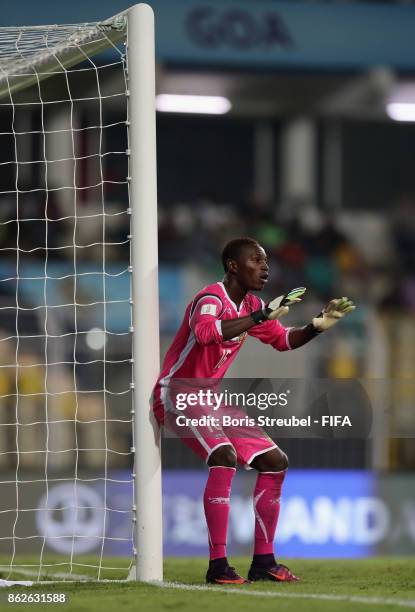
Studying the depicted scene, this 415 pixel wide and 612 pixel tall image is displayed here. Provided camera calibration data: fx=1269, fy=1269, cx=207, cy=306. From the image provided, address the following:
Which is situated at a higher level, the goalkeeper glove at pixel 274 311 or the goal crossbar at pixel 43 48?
the goal crossbar at pixel 43 48

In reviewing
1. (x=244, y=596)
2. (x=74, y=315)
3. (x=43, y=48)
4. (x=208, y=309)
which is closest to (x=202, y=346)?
(x=208, y=309)

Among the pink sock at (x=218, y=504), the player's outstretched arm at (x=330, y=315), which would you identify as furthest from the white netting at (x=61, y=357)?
the player's outstretched arm at (x=330, y=315)

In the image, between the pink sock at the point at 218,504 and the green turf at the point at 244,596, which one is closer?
the green turf at the point at 244,596

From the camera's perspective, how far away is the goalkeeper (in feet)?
19.3

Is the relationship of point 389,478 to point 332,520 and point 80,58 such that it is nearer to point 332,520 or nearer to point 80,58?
point 332,520

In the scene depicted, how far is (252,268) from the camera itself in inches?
237

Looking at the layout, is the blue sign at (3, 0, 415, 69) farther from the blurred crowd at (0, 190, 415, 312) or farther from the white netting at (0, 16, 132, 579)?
the blurred crowd at (0, 190, 415, 312)

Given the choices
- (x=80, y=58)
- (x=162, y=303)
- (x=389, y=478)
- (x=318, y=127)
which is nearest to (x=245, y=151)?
(x=318, y=127)

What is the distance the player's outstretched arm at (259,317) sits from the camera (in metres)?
5.69

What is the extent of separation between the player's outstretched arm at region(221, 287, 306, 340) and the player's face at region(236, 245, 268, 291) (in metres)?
0.29

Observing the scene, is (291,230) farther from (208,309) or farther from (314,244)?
(208,309)

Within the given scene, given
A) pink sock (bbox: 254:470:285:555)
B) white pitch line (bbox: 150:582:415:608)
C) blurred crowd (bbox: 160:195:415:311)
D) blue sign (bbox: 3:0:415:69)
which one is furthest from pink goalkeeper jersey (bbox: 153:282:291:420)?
blurred crowd (bbox: 160:195:415:311)

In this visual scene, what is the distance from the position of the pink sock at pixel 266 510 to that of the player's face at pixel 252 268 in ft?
2.99

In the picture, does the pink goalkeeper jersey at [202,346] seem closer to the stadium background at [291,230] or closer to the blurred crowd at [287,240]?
the stadium background at [291,230]
